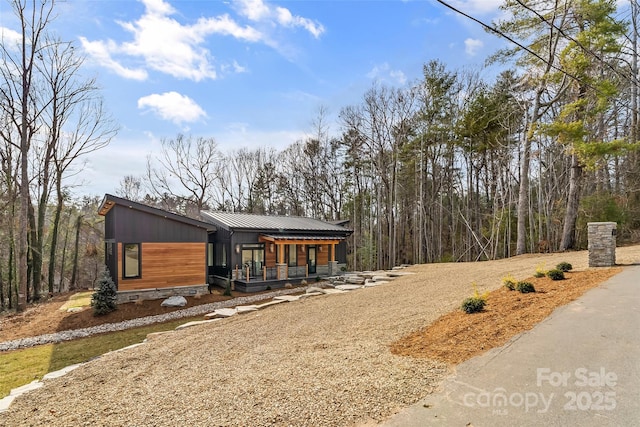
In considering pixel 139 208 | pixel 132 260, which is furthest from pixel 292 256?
pixel 139 208

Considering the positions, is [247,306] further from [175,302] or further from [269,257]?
[269,257]

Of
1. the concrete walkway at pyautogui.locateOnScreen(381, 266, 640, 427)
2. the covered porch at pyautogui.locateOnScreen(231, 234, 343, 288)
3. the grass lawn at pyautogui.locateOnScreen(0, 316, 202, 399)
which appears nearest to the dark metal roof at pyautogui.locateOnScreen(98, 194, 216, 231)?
the covered porch at pyautogui.locateOnScreen(231, 234, 343, 288)

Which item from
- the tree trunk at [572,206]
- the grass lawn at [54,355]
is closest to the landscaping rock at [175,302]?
the grass lawn at [54,355]

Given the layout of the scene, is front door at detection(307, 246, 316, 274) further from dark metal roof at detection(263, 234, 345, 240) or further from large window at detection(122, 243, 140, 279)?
large window at detection(122, 243, 140, 279)

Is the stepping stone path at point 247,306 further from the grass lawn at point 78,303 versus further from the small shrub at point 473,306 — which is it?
the small shrub at point 473,306

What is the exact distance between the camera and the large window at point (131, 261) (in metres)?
11.4

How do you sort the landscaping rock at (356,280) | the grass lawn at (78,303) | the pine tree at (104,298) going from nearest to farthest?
the pine tree at (104,298) < the grass lawn at (78,303) < the landscaping rock at (356,280)

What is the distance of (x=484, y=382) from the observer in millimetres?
3080

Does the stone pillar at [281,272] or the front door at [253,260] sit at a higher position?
the front door at [253,260]

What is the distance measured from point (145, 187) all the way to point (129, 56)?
1661cm

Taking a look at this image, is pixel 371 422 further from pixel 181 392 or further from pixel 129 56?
pixel 129 56

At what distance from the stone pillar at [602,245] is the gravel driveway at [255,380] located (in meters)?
5.19

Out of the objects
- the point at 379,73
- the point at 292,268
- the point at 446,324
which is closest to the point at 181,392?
the point at 446,324

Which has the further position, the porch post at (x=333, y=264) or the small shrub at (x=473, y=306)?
the porch post at (x=333, y=264)
